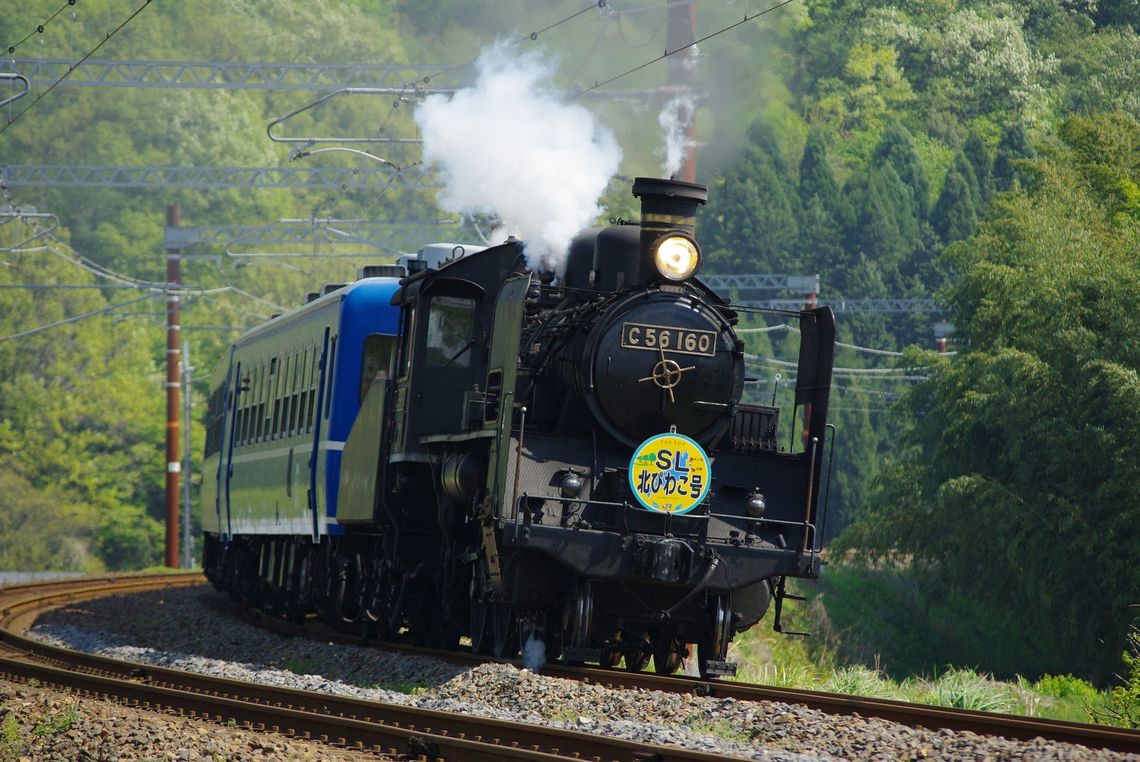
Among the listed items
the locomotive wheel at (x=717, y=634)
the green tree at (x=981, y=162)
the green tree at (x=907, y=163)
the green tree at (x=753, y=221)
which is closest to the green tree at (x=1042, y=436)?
the locomotive wheel at (x=717, y=634)

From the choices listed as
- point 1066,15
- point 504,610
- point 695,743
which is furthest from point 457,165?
point 1066,15

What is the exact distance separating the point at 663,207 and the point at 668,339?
3.25ft

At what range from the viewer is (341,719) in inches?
373

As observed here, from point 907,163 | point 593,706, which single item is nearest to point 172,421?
point 593,706

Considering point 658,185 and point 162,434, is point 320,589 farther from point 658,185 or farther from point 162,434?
point 162,434

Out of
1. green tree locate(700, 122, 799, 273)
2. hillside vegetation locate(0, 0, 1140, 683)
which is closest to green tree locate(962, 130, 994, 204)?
hillside vegetation locate(0, 0, 1140, 683)

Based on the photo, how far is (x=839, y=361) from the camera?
58.3 meters

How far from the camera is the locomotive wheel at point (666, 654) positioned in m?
12.8

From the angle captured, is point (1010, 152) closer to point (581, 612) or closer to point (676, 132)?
point (676, 132)

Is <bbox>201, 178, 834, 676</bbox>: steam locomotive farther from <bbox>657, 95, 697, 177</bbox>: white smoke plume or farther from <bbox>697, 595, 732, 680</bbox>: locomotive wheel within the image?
<bbox>657, 95, 697, 177</bbox>: white smoke plume

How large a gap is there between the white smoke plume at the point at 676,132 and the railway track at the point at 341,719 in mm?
6835

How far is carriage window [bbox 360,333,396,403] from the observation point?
15891mm

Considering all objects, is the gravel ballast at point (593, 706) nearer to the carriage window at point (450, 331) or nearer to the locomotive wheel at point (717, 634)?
the locomotive wheel at point (717, 634)

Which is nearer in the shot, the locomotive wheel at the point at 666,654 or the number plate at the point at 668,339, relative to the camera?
the number plate at the point at 668,339
